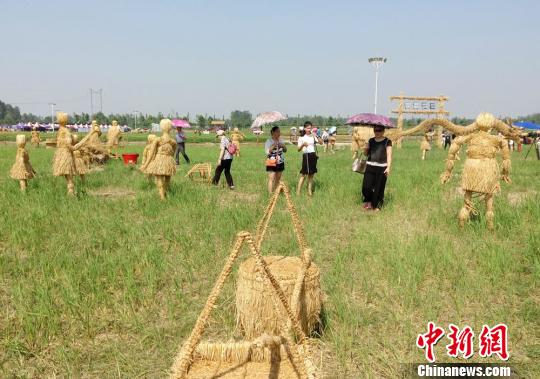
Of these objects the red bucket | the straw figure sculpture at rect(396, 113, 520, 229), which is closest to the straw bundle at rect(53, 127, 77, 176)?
the red bucket

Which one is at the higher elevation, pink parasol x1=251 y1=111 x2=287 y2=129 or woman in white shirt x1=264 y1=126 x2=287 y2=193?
pink parasol x1=251 y1=111 x2=287 y2=129

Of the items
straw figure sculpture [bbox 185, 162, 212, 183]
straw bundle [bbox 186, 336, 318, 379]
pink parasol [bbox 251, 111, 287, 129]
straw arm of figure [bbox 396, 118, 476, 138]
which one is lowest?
straw bundle [bbox 186, 336, 318, 379]

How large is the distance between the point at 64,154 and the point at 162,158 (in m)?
2.07

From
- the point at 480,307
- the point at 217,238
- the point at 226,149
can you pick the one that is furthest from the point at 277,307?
the point at 226,149

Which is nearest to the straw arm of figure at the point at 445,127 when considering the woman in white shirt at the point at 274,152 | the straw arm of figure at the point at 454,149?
the straw arm of figure at the point at 454,149

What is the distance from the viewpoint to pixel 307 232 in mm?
5691

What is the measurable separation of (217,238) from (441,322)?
2.97 meters

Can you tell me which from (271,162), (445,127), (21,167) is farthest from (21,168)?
(445,127)

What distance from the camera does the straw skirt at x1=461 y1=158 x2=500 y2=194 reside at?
5.32 meters

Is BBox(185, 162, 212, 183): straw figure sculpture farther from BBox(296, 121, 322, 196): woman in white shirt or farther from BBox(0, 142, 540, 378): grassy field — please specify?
BBox(0, 142, 540, 378): grassy field

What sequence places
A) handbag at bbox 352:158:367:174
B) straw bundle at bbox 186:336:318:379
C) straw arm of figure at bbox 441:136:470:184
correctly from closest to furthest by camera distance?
1. straw bundle at bbox 186:336:318:379
2. straw arm of figure at bbox 441:136:470:184
3. handbag at bbox 352:158:367:174

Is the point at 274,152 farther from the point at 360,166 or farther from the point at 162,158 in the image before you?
the point at 162,158

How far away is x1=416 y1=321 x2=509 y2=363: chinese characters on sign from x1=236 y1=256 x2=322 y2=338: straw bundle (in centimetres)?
83

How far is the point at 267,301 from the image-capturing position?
287cm
